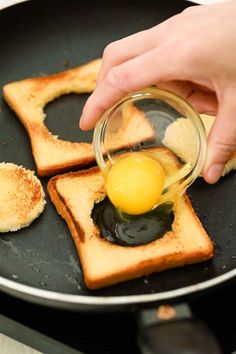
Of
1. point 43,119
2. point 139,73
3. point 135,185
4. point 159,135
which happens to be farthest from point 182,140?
point 43,119

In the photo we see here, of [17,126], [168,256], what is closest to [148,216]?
[168,256]

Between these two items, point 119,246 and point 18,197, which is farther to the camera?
point 18,197

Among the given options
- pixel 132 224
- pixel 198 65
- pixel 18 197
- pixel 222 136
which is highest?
pixel 198 65

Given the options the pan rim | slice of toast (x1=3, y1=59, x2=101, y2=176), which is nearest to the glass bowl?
slice of toast (x1=3, y1=59, x2=101, y2=176)

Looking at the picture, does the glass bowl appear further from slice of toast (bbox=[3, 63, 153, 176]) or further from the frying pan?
the frying pan

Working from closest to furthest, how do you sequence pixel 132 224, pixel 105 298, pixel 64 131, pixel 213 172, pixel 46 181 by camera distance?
1. pixel 105 298
2. pixel 213 172
3. pixel 132 224
4. pixel 46 181
5. pixel 64 131

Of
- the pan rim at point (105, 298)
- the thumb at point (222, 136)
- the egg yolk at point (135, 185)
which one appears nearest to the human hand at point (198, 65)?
the thumb at point (222, 136)

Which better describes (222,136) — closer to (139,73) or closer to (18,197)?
(139,73)
